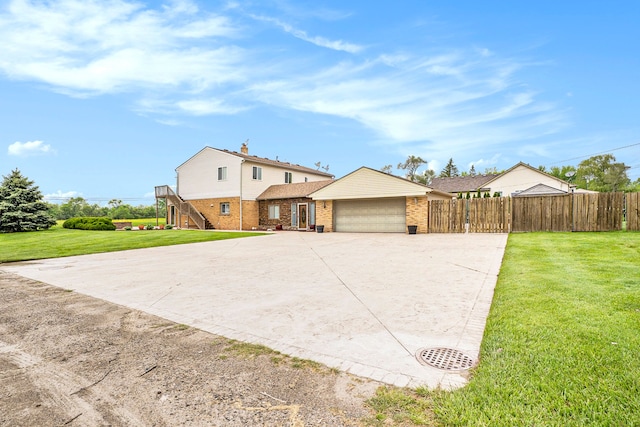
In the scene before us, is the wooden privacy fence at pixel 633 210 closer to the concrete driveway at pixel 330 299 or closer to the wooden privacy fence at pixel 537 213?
the wooden privacy fence at pixel 537 213

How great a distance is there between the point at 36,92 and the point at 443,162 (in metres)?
70.0

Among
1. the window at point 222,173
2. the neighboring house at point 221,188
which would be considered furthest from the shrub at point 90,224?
the window at point 222,173

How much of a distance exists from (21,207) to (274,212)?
18438 millimetres

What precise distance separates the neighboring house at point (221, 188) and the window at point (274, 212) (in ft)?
4.55

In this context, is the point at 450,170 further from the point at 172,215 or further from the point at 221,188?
the point at 172,215

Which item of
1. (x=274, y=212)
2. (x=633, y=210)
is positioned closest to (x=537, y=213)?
(x=633, y=210)

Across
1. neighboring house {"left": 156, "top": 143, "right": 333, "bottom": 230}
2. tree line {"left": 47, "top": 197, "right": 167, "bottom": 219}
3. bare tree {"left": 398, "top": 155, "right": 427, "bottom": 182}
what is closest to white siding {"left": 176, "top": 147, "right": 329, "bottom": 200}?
neighboring house {"left": 156, "top": 143, "right": 333, "bottom": 230}

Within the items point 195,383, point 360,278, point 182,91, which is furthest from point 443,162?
point 195,383

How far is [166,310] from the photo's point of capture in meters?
4.57

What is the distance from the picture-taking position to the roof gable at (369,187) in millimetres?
19141

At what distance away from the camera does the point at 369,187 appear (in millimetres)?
20672

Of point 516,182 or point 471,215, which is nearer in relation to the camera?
point 471,215

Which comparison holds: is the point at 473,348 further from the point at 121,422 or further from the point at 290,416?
the point at 121,422

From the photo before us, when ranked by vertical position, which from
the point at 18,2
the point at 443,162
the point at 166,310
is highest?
the point at 443,162
